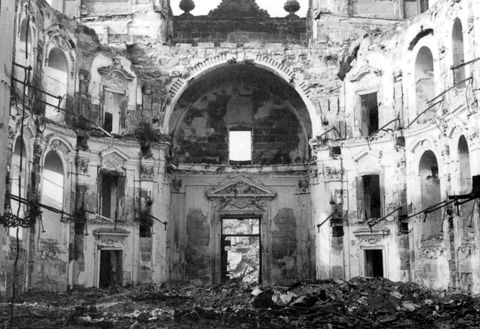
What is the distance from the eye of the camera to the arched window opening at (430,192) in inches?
782

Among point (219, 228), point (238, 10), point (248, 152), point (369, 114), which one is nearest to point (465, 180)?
point (369, 114)

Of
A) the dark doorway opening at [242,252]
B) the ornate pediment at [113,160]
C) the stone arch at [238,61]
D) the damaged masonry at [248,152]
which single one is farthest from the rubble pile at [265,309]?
the dark doorway opening at [242,252]

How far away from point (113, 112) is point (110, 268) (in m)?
5.24

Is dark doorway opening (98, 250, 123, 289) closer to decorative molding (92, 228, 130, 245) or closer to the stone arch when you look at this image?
decorative molding (92, 228, 130, 245)

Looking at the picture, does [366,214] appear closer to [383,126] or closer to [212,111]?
[383,126]

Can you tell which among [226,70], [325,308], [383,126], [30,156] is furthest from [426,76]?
[30,156]

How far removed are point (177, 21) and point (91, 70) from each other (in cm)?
860

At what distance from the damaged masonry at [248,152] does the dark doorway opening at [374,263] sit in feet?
0.24

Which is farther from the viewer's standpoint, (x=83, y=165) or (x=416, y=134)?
(x=83, y=165)

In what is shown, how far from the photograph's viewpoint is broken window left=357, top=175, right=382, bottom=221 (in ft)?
72.6

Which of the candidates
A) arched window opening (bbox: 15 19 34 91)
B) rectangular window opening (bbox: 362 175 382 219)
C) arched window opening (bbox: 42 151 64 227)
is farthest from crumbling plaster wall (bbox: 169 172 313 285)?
arched window opening (bbox: 15 19 34 91)

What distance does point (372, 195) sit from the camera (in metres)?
22.6

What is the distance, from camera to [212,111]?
2652 cm

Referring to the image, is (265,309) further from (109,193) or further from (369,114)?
(369,114)
